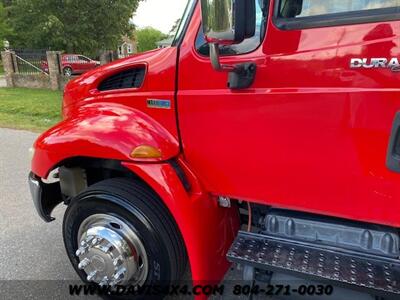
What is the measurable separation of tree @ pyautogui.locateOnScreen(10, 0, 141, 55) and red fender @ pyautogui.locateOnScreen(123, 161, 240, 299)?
27.3 m

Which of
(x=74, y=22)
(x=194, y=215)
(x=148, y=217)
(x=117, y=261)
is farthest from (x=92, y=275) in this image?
(x=74, y=22)

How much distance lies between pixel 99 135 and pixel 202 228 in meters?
0.82

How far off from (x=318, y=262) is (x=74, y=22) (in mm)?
29244

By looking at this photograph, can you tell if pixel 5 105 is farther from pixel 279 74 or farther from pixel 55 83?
pixel 279 74

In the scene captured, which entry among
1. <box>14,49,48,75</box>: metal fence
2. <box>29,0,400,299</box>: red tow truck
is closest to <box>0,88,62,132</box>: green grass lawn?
<box>14,49,48,75</box>: metal fence

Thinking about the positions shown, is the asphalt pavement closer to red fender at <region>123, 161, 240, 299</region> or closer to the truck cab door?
red fender at <region>123, 161, 240, 299</region>

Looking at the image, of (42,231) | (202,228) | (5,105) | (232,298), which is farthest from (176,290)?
(5,105)

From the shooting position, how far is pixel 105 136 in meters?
2.24

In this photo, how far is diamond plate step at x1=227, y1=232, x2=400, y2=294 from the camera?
1778 millimetres

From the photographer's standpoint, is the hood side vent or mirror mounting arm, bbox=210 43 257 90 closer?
mirror mounting arm, bbox=210 43 257 90

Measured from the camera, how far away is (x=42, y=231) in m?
3.66

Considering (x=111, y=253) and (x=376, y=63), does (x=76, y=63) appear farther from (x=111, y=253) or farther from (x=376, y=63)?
(x=376, y=63)

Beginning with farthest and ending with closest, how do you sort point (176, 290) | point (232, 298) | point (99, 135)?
point (232, 298) < point (176, 290) < point (99, 135)

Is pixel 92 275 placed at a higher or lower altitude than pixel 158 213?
lower
